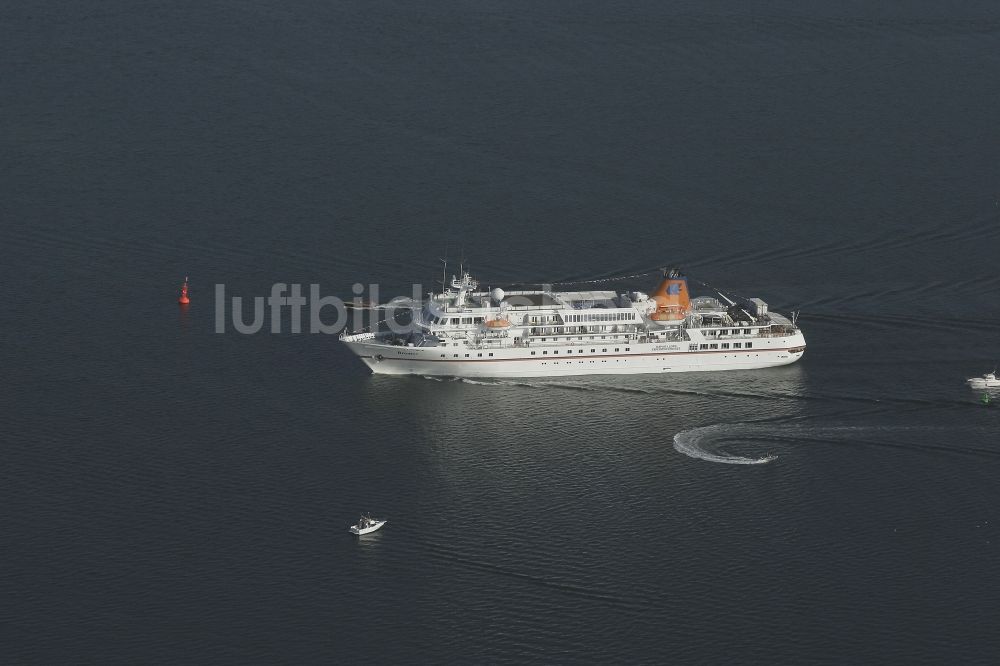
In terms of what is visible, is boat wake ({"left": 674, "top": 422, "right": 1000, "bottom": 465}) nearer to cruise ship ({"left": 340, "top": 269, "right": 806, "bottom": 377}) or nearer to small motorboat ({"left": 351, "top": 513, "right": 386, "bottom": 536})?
cruise ship ({"left": 340, "top": 269, "right": 806, "bottom": 377})

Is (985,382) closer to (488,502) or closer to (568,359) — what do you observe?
(568,359)

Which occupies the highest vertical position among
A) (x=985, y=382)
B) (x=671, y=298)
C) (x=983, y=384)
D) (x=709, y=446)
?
(x=671, y=298)

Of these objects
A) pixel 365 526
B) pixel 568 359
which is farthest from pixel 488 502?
pixel 568 359

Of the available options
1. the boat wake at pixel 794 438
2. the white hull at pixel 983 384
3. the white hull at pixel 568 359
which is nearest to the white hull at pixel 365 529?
the boat wake at pixel 794 438

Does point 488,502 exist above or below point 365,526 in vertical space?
above

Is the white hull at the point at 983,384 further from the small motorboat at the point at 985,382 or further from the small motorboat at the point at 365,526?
the small motorboat at the point at 365,526
